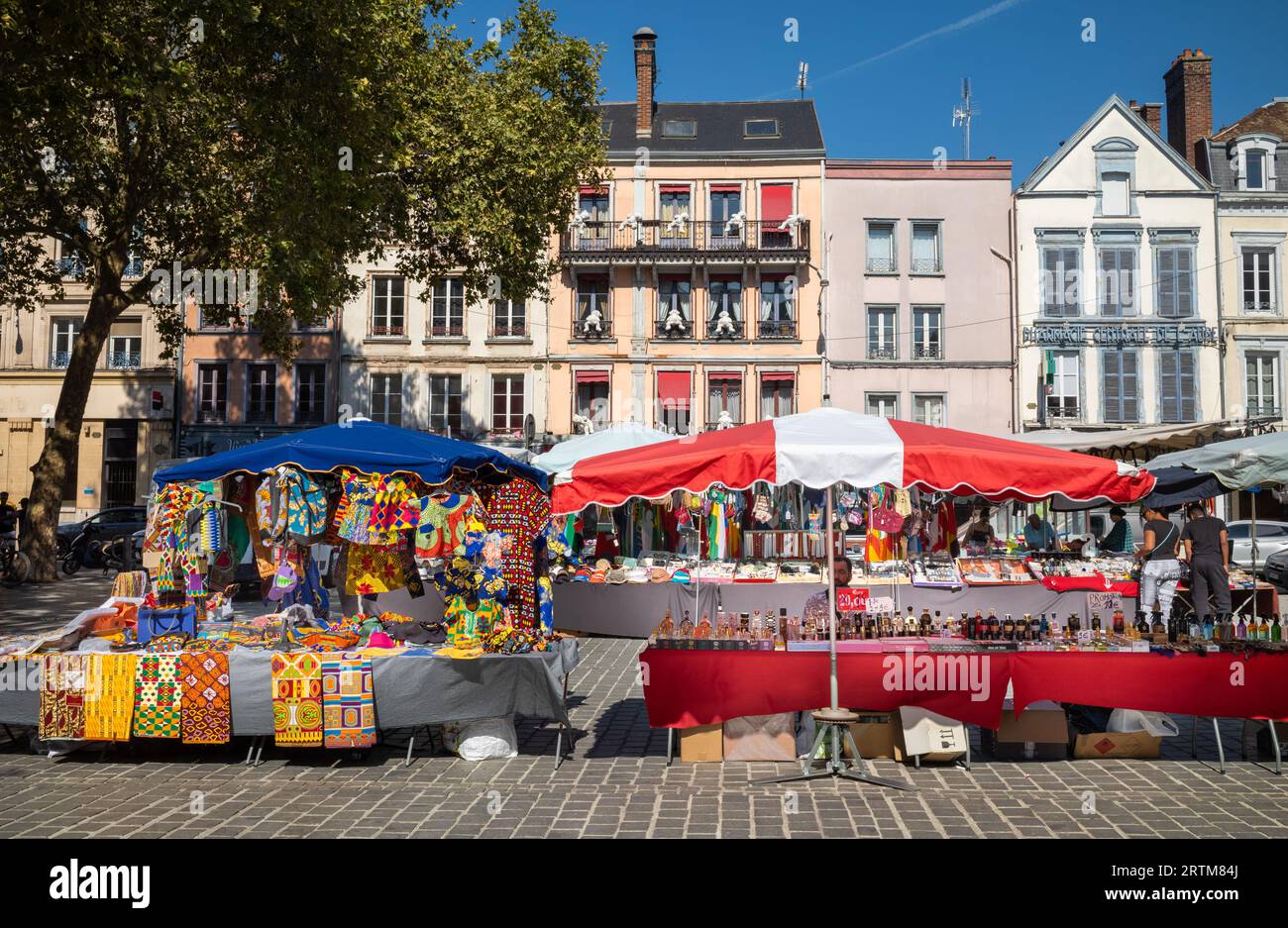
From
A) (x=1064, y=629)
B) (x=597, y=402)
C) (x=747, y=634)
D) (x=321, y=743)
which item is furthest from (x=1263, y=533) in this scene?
(x=321, y=743)

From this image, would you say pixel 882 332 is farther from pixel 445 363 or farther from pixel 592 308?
pixel 445 363

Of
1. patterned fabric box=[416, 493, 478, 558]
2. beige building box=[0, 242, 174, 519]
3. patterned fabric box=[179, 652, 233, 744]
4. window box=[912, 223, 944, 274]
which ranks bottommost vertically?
patterned fabric box=[179, 652, 233, 744]

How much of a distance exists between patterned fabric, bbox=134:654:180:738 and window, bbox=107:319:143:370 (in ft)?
101

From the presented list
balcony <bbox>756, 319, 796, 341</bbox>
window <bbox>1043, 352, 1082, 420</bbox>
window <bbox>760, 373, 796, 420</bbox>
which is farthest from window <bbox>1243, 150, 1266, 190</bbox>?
window <bbox>760, 373, 796, 420</bbox>

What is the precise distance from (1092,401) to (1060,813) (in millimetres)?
29010

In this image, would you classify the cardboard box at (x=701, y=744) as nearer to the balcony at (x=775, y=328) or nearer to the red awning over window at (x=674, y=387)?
the red awning over window at (x=674, y=387)

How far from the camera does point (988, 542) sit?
53.8 feet

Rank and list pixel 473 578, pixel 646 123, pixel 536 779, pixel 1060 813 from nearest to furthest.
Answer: pixel 1060 813
pixel 536 779
pixel 473 578
pixel 646 123

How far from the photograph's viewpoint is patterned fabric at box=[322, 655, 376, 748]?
25.6 feet

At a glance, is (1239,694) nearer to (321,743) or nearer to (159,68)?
(321,743)

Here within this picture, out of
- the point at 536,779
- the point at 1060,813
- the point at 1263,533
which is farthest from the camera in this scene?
the point at 1263,533

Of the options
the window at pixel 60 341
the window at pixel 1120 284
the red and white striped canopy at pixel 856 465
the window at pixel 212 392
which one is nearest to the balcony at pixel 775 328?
the window at pixel 1120 284

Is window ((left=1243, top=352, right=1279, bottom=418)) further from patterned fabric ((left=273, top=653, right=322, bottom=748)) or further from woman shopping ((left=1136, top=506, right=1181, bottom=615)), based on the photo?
patterned fabric ((left=273, top=653, right=322, bottom=748))

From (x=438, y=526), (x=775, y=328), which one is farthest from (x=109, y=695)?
(x=775, y=328)
